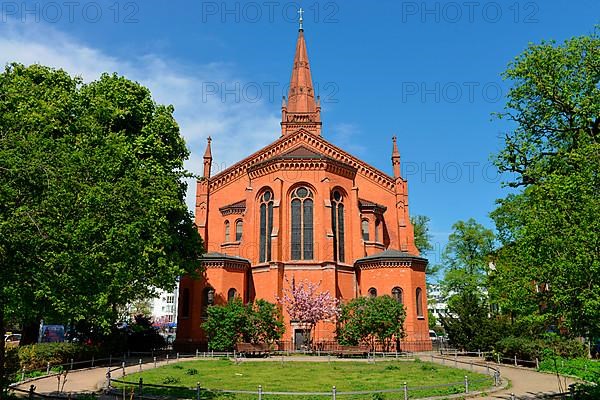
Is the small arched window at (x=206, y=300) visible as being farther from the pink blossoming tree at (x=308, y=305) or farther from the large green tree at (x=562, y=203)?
the large green tree at (x=562, y=203)

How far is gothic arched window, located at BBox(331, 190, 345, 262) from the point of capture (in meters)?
39.7

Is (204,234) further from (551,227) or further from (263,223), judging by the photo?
(551,227)

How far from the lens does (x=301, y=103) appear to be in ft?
191

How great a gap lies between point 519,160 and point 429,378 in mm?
11315

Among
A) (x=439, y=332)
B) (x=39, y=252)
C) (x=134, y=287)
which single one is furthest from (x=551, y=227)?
(x=439, y=332)

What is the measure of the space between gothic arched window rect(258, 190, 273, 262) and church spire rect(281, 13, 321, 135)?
17918mm

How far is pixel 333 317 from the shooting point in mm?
35000

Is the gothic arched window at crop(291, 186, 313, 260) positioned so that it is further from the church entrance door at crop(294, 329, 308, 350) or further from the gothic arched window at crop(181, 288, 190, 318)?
the gothic arched window at crop(181, 288, 190, 318)

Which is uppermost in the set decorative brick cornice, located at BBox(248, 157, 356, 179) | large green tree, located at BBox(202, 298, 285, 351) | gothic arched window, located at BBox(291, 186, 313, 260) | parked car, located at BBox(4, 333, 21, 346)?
decorative brick cornice, located at BBox(248, 157, 356, 179)

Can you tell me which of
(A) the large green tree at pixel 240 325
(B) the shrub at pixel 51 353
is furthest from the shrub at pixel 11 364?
(A) the large green tree at pixel 240 325

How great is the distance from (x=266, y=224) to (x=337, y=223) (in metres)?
6.32

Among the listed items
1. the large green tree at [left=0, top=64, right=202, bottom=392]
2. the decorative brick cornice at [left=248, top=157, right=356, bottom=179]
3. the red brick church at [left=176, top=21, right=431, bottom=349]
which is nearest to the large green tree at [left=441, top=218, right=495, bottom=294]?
the red brick church at [left=176, top=21, right=431, bottom=349]

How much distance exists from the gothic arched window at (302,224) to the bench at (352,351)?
8297 millimetres

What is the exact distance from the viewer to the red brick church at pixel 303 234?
37.3 metres
